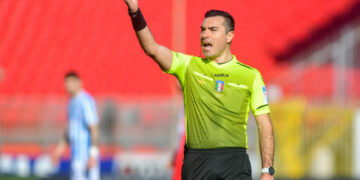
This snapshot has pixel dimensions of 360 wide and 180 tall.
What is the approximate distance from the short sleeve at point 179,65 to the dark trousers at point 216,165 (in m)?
0.55

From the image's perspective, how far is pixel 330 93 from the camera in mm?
19844

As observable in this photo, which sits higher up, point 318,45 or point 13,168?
point 318,45

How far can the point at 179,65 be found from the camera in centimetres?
467

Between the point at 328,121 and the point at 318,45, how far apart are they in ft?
18.0

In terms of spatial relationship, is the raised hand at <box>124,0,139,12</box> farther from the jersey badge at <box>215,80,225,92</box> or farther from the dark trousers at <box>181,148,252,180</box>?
the dark trousers at <box>181,148,252,180</box>

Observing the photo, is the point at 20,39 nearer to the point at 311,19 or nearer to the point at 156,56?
the point at 311,19

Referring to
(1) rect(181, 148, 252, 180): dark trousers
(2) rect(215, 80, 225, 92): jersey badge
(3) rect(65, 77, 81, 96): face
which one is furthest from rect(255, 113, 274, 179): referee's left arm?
(3) rect(65, 77, 81, 96): face

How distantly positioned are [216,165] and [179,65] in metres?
0.73

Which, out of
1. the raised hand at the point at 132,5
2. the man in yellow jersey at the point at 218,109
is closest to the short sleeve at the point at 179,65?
the man in yellow jersey at the point at 218,109

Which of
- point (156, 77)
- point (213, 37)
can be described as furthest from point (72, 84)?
point (156, 77)

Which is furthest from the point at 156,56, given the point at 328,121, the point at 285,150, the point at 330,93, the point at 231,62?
the point at 330,93

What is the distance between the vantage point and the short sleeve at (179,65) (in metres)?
4.63

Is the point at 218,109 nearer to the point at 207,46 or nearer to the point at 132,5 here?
the point at 207,46

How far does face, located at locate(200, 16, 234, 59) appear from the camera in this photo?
182 inches
